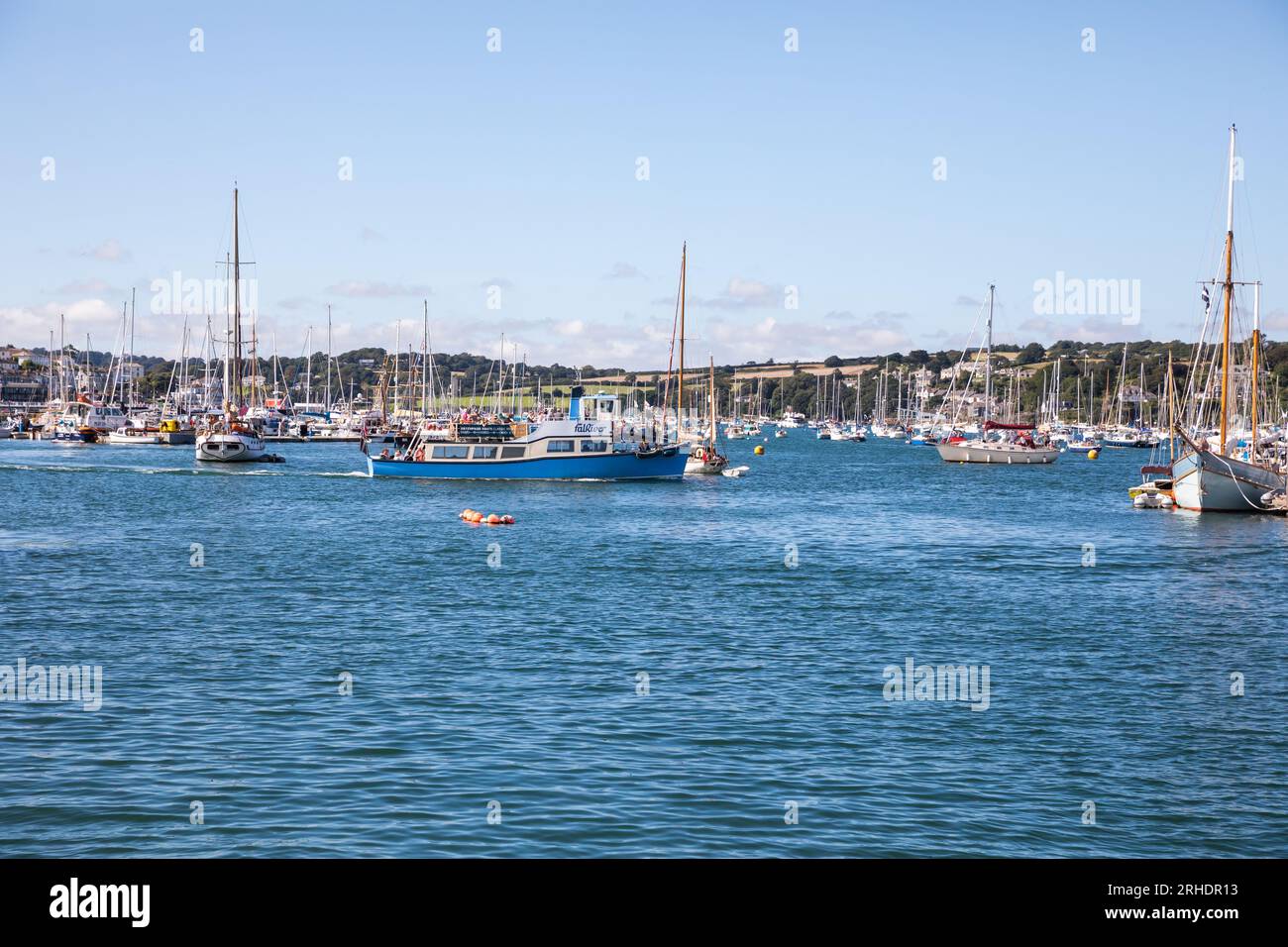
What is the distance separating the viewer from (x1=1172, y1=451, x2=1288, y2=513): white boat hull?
221ft

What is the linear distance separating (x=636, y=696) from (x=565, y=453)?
217ft

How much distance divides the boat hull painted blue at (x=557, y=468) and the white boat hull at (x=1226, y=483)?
1434 inches

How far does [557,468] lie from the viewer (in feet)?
297

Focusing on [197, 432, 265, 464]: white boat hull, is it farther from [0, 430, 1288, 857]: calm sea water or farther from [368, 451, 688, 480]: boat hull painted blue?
[0, 430, 1288, 857]: calm sea water

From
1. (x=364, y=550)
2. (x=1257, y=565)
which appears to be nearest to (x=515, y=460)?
(x=364, y=550)

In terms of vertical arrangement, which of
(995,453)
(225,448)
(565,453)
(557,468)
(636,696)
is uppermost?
(565,453)

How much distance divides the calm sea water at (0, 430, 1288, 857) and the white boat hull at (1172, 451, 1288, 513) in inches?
500

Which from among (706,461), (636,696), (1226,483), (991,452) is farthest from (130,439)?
(636,696)

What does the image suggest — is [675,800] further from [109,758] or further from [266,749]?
[109,758]

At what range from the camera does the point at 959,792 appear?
60.9ft

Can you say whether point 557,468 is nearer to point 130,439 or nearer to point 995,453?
point 995,453
